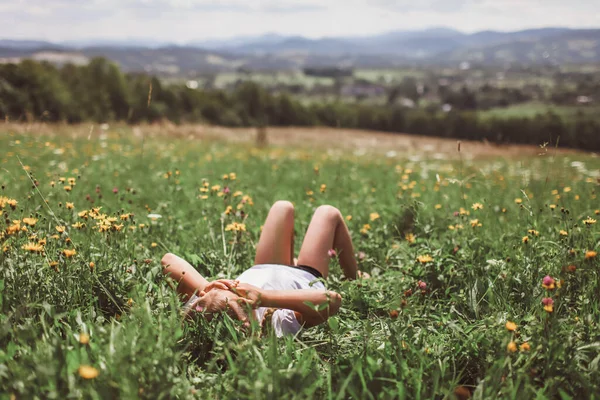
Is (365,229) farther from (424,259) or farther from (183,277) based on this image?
(183,277)

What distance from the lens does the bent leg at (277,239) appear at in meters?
3.06

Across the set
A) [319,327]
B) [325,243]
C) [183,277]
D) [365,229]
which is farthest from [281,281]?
[365,229]

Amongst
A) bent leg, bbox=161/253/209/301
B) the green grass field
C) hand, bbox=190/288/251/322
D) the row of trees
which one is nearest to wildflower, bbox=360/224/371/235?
Result: the green grass field

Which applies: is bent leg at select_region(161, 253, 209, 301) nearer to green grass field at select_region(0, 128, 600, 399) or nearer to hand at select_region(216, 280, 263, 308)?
green grass field at select_region(0, 128, 600, 399)

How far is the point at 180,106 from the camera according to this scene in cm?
4678

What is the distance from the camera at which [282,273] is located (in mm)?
2816

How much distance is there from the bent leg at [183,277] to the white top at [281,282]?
24 cm

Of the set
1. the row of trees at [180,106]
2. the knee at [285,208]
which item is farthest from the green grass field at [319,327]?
the row of trees at [180,106]

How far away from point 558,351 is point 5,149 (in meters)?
8.73

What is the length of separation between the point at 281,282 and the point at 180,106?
1843 inches

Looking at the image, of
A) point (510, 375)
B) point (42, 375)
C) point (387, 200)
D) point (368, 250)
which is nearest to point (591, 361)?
point (510, 375)

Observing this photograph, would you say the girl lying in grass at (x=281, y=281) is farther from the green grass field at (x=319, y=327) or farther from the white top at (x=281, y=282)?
the green grass field at (x=319, y=327)

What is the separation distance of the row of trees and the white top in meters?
10.8

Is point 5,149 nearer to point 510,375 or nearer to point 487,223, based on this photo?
point 487,223
